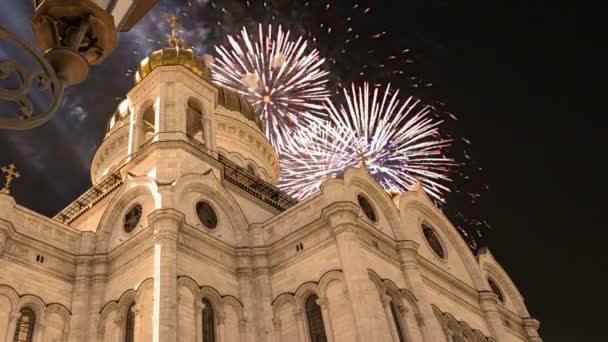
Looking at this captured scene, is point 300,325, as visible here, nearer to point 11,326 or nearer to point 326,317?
point 326,317

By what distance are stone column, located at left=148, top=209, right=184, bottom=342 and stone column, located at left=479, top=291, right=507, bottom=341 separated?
16.0 m

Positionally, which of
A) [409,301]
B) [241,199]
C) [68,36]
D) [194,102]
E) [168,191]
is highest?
[194,102]

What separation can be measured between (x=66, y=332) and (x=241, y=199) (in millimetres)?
9916

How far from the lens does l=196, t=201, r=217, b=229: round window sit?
24.6 metres

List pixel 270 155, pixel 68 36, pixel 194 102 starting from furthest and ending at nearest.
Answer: pixel 270 155 < pixel 194 102 < pixel 68 36

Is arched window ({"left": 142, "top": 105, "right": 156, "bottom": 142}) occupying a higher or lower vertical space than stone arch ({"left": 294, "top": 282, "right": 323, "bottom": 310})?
higher

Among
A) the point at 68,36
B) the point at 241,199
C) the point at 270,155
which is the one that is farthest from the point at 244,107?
the point at 68,36

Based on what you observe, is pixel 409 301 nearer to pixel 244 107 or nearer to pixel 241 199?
pixel 241 199

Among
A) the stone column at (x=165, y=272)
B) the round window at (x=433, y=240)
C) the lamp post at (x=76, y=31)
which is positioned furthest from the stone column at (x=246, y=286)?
the lamp post at (x=76, y=31)

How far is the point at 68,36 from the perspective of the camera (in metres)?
4.65

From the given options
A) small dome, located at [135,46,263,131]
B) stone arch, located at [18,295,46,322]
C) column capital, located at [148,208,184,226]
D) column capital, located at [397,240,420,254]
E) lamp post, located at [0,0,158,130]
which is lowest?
lamp post, located at [0,0,158,130]

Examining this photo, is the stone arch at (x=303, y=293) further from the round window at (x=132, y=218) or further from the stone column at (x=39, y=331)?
the stone column at (x=39, y=331)

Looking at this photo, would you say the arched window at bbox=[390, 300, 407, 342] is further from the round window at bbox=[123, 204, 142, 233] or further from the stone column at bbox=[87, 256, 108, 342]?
the stone column at bbox=[87, 256, 108, 342]

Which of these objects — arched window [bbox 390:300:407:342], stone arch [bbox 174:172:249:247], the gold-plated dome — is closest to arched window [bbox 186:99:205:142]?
the gold-plated dome
